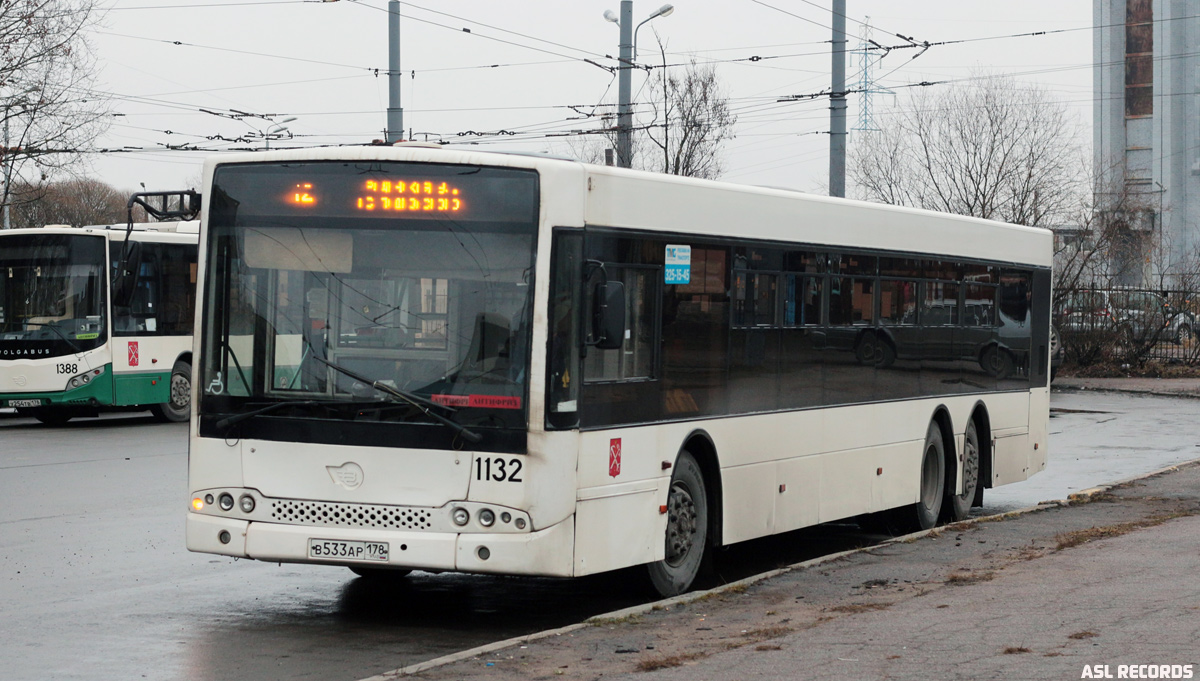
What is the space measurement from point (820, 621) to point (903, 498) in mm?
5248

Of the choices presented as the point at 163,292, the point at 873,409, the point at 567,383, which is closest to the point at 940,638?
the point at 567,383

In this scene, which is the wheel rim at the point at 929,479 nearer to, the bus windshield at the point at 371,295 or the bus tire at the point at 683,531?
the bus tire at the point at 683,531

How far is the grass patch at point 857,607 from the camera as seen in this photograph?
8.95 metres

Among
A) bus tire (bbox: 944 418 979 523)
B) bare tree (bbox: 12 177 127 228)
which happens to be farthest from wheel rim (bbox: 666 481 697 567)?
bare tree (bbox: 12 177 127 228)

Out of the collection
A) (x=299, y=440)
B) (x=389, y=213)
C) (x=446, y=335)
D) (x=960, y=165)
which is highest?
(x=960, y=165)

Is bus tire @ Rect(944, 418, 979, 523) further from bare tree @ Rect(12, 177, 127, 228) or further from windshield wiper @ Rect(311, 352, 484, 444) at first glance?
bare tree @ Rect(12, 177, 127, 228)

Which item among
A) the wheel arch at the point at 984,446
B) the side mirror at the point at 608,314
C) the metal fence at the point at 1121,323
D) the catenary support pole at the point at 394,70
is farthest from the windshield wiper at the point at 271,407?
the metal fence at the point at 1121,323

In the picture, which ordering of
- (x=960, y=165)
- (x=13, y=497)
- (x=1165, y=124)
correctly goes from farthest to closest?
(x=1165, y=124) < (x=960, y=165) < (x=13, y=497)

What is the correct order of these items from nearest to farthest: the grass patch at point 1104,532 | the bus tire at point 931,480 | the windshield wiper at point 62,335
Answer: the grass patch at point 1104,532, the bus tire at point 931,480, the windshield wiper at point 62,335

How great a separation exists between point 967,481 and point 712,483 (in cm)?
537

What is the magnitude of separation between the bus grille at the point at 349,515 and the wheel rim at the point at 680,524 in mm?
1834

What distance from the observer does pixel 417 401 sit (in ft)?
28.8

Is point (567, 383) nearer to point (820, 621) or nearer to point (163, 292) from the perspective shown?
point (820, 621)

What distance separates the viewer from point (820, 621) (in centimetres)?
858
